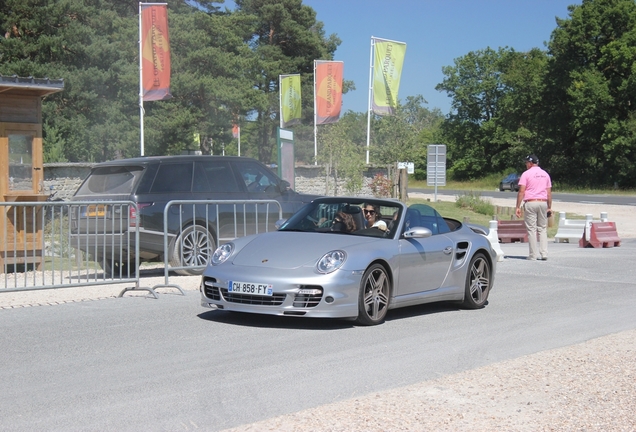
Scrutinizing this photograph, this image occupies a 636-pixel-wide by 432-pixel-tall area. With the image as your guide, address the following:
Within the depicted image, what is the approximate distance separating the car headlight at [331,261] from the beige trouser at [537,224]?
8.75 m

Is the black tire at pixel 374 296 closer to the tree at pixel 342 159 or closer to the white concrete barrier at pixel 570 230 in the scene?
the white concrete barrier at pixel 570 230

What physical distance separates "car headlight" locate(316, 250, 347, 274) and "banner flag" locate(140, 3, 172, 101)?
2515cm

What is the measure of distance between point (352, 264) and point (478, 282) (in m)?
2.49

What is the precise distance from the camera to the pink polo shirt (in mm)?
16500

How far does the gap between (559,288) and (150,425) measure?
853 cm

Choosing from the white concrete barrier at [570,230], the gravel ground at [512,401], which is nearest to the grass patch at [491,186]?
the white concrete barrier at [570,230]

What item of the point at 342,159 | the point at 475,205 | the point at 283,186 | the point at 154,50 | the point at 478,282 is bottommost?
the point at 475,205

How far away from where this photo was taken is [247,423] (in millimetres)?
5188

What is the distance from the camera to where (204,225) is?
13.2m

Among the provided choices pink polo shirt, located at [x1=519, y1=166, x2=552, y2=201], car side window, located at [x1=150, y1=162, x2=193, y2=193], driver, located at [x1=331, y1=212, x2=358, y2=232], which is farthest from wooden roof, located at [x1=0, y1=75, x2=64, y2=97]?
pink polo shirt, located at [x1=519, y1=166, x2=552, y2=201]

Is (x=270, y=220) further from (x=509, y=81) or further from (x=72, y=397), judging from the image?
(x=509, y=81)

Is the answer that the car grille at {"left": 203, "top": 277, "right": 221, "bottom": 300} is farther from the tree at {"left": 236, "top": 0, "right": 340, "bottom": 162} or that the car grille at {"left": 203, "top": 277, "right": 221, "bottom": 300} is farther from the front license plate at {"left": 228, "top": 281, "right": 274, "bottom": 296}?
the tree at {"left": 236, "top": 0, "right": 340, "bottom": 162}

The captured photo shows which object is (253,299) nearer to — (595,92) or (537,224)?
(537,224)

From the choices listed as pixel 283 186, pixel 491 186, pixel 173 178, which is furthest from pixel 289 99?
pixel 491 186
